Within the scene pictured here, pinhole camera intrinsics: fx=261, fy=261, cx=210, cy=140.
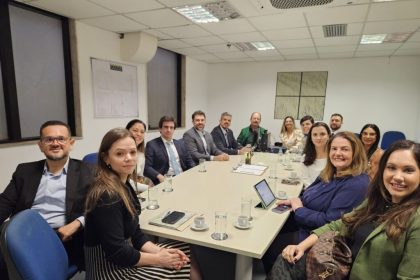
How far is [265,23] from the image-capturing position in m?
3.44

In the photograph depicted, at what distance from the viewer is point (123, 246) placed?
1.27 m

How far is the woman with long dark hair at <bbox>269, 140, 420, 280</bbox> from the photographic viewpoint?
103cm

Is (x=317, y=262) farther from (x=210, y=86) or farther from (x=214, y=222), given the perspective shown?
(x=210, y=86)

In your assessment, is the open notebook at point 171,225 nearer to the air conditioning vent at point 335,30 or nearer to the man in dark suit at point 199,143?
the man in dark suit at point 199,143

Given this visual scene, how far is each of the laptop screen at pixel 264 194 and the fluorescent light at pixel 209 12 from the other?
203cm

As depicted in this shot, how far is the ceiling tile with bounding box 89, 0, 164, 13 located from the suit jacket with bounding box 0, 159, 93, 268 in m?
1.91

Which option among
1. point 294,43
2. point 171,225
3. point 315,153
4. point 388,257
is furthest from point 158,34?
point 388,257

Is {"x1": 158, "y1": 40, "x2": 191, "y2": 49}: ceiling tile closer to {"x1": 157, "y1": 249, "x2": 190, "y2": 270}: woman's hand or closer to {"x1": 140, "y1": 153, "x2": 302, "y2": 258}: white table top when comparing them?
{"x1": 140, "y1": 153, "x2": 302, "y2": 258}: white table top

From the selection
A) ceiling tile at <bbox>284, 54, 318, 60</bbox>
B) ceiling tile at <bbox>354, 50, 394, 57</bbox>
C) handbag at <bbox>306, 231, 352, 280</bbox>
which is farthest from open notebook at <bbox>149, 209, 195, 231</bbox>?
ceiling tile at <bbox>354, 50, 394, 57</bbox>

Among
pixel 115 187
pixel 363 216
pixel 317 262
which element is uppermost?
pixel 115 187

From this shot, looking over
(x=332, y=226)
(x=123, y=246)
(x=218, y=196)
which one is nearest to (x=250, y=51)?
(x=218, y=196)

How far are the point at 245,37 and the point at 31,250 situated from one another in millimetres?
3930

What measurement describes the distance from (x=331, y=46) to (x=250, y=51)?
1493 millimetres

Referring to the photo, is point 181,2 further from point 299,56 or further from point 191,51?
point 299,56
